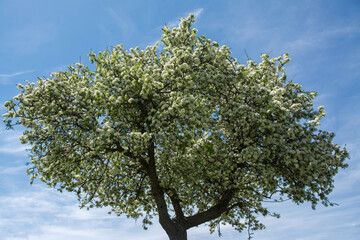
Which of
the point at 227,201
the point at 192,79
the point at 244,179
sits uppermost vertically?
the point at 192,79

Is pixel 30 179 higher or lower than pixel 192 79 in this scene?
lower

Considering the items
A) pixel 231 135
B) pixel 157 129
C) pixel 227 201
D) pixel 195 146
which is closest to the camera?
pixel 157 129

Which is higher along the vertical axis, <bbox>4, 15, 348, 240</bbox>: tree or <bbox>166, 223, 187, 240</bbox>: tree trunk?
<bbox>4, 15, 348, 240</bbox>: tree

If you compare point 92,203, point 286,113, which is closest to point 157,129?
point 286,113

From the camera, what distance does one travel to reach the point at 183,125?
52.6 ft

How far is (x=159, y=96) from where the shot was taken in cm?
1636

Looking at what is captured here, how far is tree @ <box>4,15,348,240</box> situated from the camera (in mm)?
15734

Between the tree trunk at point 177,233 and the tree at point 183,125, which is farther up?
the tree at point 183,125

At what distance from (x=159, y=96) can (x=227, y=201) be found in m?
9.18

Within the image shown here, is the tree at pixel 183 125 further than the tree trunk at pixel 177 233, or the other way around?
the tree trunk at pixel 177 233

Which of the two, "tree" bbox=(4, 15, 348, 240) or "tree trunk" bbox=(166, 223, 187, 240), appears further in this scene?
"tree trunk" bbox=(166, 223, 187, 240)

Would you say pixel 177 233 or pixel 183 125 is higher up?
pixel 183 125

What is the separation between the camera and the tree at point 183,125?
15734mm

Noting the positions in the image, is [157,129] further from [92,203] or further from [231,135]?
[92,203]
